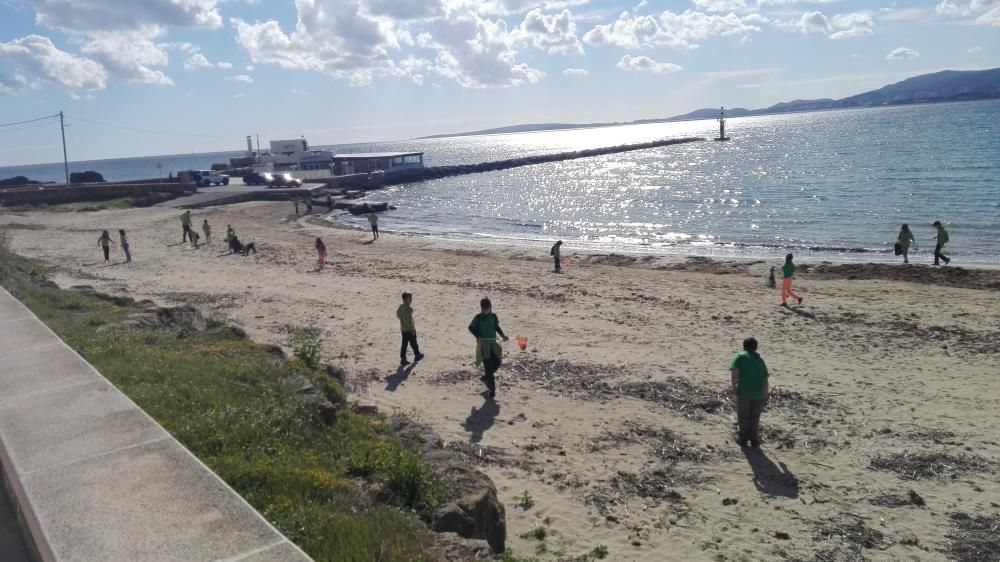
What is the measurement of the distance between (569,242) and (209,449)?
29.6 meters

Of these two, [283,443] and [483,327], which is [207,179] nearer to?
[483,327]

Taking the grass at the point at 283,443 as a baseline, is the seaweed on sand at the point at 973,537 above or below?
below

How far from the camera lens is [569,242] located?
113 ft

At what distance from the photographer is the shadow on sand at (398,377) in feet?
38.8

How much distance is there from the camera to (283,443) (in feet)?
20.4

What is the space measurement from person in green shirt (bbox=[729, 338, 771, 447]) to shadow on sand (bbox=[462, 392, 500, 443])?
327 cm

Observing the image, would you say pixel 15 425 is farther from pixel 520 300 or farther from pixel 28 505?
pixel 520 300

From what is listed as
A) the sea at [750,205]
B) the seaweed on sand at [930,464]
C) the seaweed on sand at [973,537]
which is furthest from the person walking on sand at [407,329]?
the sea at [750,205]

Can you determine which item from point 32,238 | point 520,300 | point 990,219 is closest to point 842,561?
point 520,300

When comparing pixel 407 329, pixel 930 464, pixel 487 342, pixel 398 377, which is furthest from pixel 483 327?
pixel 930 464

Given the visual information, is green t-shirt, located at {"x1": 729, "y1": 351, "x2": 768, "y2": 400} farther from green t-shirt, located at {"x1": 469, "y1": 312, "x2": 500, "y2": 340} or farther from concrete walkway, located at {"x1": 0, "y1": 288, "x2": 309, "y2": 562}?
concrete walkway, located at {"x1": 0, "y1": 288, "x2": 309, "y2": 562}

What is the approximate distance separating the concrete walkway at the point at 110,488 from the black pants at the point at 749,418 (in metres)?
6.55

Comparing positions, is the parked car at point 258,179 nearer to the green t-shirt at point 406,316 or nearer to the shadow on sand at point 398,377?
the green t-shirt at point 406,316

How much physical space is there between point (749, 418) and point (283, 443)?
18.6 ft
